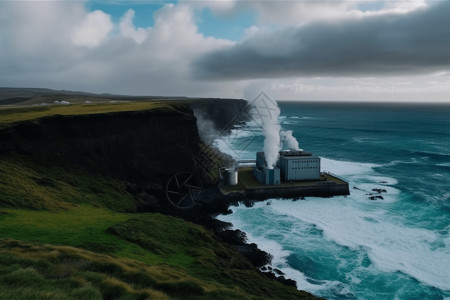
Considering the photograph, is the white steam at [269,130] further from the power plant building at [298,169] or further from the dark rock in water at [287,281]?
the dark rock in water at [287,281]

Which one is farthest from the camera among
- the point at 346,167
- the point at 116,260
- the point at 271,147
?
the point at 346,167

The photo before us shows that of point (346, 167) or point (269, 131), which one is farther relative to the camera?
point (346, 167)

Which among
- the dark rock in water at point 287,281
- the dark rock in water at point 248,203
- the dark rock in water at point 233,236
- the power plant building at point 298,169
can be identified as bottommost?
the dark rock in water at point 287,281

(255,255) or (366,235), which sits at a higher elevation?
(366,235)

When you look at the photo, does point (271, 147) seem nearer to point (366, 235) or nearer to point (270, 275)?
point (366, 235)

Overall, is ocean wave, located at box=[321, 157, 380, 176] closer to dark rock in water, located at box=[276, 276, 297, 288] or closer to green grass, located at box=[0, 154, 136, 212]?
dark rock in water, located at box=[276, 276, 297, 288]

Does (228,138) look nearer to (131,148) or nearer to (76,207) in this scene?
(131,148)

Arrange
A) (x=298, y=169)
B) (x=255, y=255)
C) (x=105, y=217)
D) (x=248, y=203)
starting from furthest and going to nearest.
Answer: (x=298, y=169), (x=248, y=203), (x=255, y=255), (x=105, y=217)

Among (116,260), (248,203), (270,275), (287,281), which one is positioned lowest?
(287,281)

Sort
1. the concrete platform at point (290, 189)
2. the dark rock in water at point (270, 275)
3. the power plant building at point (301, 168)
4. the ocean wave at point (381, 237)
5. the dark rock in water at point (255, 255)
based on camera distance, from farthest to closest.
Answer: the power plant building at point (301, 168) < the concrete platform at point (290, 189) < the dark rock in water at point (255, 255) < the ocean wave at point (381, 237) < the dark rock in water at point (270, 275)

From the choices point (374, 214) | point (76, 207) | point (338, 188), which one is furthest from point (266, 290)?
point (338, 188)

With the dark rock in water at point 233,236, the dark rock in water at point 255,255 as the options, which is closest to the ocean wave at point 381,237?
the dark rock in water at point 255,255

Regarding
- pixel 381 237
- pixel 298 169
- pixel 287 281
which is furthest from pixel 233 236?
pixel 298 169
